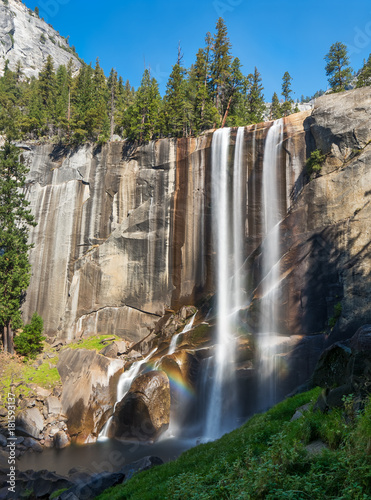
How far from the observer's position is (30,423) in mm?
22625

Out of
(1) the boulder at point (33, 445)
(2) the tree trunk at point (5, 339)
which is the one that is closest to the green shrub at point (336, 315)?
(1) the boulder at point (33, 445)

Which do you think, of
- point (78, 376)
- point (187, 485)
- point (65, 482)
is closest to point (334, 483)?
point (187, 485)

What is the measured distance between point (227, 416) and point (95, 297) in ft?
63.3

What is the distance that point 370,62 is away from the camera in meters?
43.1

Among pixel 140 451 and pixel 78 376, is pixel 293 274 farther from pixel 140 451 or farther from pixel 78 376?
pixel 78 376

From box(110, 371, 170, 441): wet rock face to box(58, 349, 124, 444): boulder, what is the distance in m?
2.08

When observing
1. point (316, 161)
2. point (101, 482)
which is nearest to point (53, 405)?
point (101, 482)

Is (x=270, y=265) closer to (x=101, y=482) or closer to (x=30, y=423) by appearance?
(x=101, y=482)

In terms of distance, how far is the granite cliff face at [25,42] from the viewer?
422ft

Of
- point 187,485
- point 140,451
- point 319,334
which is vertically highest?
point 319,334

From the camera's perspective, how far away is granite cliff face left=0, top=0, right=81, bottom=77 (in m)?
128

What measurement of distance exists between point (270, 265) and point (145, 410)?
12674 millimetres

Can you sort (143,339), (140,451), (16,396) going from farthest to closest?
(143,339) < (16,396) < (140,451)

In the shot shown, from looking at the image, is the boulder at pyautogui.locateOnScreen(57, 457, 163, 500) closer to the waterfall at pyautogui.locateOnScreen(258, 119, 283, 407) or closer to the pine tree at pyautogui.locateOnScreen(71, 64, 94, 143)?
the waterfall at pyautogui.locateOnScreen(258, 119, 283, 407)
